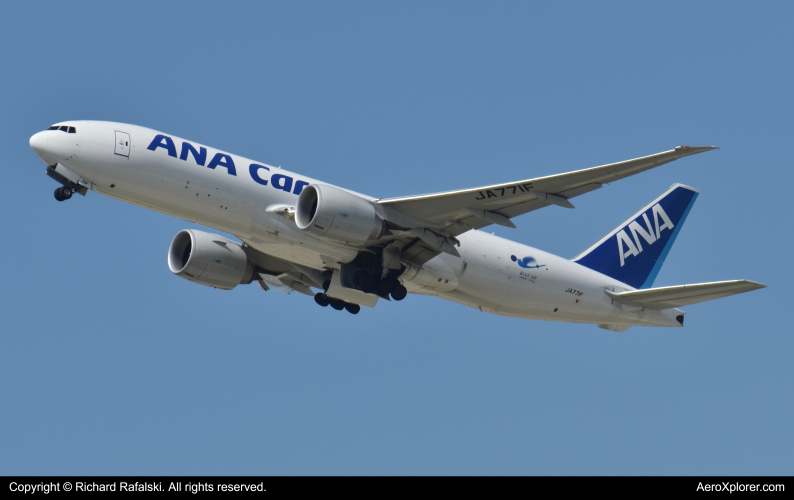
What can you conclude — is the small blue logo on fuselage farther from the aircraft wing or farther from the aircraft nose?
the aircraft nose

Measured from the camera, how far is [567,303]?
33875 millimetres

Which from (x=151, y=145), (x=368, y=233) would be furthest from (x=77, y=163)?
(x=368, y=233)

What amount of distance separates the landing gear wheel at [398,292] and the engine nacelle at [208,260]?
6798 millimetres

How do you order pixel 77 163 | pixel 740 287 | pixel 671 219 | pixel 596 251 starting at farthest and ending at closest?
1. pixel 671 219
2. pixel 596 251
3. pixel 740 287
4. pixel 77 163

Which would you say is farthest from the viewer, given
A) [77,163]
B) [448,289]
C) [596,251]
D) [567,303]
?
[596,251]

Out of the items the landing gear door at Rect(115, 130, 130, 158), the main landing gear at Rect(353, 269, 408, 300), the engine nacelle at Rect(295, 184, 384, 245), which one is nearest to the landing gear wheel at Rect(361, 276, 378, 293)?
the main landing gear at Rect(353, 269, 408, 300)

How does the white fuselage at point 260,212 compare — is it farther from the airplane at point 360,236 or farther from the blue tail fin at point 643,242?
the blue tail fin at point 643,242

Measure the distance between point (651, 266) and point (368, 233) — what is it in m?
15.3

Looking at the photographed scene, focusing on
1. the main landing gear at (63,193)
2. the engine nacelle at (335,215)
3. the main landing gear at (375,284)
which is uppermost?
the main landing gear at (63,193)

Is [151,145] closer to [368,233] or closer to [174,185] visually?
[174,185]

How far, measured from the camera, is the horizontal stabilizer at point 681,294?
29375mm

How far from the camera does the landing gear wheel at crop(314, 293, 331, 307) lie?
35.2 m

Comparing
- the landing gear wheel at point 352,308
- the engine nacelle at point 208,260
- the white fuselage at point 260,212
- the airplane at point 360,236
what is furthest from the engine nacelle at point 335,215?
the landing gear wheel at point 352,308

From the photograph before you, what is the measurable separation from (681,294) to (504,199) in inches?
359
